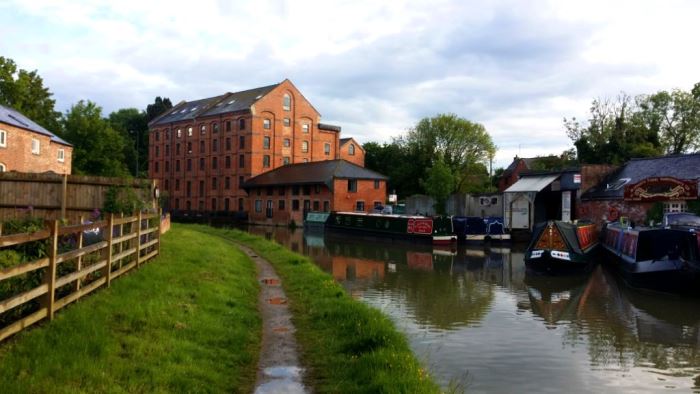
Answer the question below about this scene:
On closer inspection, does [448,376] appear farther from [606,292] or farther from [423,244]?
[423,244]

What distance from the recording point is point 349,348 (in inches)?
301

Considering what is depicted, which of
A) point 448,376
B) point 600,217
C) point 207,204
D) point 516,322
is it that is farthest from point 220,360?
point 207,204

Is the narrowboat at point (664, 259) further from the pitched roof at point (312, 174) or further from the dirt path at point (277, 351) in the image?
the pitched roof at point (312, 174)

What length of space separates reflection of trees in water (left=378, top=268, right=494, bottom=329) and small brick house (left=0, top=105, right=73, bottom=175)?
22209 mm

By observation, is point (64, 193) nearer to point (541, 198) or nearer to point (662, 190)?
point (662, 190)

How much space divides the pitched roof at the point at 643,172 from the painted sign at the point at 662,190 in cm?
92

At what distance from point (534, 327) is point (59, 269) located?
30.0ft

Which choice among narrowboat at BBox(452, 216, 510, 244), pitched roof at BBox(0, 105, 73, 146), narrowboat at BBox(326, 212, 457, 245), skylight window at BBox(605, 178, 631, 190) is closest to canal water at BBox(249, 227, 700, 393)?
narrowboat at BBox(326, 212, 457, 245)

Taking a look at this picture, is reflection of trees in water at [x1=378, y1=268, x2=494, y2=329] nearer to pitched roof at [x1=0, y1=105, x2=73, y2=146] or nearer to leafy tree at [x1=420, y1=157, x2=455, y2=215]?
pitched roof at [x1=0, y1=105, x2=73, y2=146]

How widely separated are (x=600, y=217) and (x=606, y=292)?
16780mm

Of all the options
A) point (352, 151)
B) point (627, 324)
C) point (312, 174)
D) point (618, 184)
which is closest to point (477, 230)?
point (618, 184)

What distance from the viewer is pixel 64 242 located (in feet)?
30.7

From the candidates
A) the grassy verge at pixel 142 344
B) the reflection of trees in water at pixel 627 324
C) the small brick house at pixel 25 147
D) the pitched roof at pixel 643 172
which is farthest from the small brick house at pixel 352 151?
the grassy verge at pixel 142 344

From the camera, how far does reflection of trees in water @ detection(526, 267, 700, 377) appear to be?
382 inches
